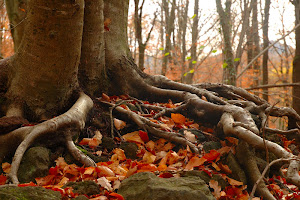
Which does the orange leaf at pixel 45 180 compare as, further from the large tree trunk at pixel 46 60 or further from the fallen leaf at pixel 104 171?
the large tree trunk at pixel 46 60

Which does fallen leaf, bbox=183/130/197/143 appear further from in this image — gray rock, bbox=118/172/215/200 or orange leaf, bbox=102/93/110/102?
orange leaf, bbox=102/93/110/102

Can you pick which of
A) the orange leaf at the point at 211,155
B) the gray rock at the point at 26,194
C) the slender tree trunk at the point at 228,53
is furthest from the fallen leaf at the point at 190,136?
the slender tree trunk at the point at 228,53

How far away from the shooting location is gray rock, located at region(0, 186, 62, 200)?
1407 mm

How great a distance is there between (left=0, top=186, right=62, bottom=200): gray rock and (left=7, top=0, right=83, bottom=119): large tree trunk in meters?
1.55

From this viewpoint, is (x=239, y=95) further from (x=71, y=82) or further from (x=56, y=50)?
(x=56, y=50)

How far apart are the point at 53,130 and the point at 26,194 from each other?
1077 millimetres

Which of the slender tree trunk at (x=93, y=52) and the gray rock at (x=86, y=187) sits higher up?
the slender tree trunk at (x=93, y=52)

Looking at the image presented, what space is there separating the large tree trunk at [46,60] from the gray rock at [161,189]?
1592 millimetres

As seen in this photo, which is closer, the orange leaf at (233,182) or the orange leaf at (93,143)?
the orange leaf at (233,182)

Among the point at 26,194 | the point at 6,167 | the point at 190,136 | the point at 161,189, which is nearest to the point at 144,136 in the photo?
the point at 190,136

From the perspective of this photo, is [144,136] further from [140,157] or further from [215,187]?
[215,187]

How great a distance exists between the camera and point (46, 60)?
276 cm

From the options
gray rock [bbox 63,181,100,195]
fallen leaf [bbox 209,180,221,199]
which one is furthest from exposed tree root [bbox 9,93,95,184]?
fallen leaf [bbox 209,180,221,199]

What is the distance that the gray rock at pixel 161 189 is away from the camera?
1.72 metres
